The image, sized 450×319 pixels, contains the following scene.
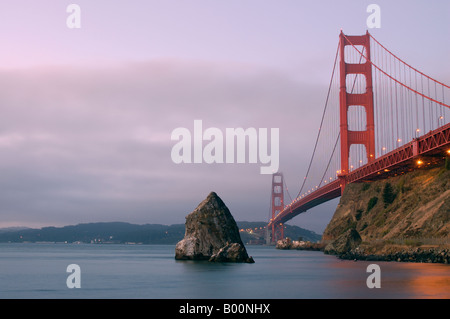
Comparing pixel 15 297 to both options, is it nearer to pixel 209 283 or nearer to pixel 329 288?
pixel 209 283

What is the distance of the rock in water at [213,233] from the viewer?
5478 centimetres

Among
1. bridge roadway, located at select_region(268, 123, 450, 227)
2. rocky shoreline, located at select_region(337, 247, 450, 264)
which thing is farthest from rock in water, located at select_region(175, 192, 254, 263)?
bridge roadway, located at select_region(268, 123, 450, 227)

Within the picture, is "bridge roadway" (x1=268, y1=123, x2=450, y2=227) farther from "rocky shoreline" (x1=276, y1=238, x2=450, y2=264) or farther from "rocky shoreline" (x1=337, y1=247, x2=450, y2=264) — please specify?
"rocky shoreline" (x1=337, y1=247, x2=450, y2=264)

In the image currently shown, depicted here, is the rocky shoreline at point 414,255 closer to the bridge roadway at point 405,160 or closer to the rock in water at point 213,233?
the bridge roadway at point 405,160

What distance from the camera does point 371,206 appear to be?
283 feet

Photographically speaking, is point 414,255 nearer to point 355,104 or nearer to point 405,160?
point 405,160

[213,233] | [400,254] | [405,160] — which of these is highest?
[405,160]

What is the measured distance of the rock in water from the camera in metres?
54.8

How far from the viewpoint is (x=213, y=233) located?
55.5 metres

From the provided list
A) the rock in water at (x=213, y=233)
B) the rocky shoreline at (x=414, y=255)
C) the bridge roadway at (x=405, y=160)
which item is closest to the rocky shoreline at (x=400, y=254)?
the rocky shoreline at (x=414, y=255)

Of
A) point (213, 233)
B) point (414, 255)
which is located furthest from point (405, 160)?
point (213, 233)
